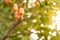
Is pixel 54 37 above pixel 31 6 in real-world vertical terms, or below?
below

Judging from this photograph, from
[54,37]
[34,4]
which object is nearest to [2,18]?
[34,4]

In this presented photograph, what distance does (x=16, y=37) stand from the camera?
87 cm

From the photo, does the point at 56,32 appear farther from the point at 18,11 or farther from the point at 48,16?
the point at 18,11

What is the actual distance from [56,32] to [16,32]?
0.22m

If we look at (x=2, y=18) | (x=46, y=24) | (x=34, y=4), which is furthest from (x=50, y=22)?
(x=2, y=18)

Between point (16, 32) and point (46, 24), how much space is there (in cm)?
17

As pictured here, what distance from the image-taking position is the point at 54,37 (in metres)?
0.83

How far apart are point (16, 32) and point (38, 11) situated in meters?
0.18

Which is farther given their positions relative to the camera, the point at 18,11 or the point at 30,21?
the point at 30,21

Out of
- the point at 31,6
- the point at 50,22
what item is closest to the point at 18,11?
the point at 31,6

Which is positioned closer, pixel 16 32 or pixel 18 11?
pixel 18 11

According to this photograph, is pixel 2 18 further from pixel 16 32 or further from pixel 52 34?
pixel 52 34

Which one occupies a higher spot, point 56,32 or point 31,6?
point 31,6

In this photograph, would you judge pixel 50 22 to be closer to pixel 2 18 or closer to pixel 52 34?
pixel 52 34
